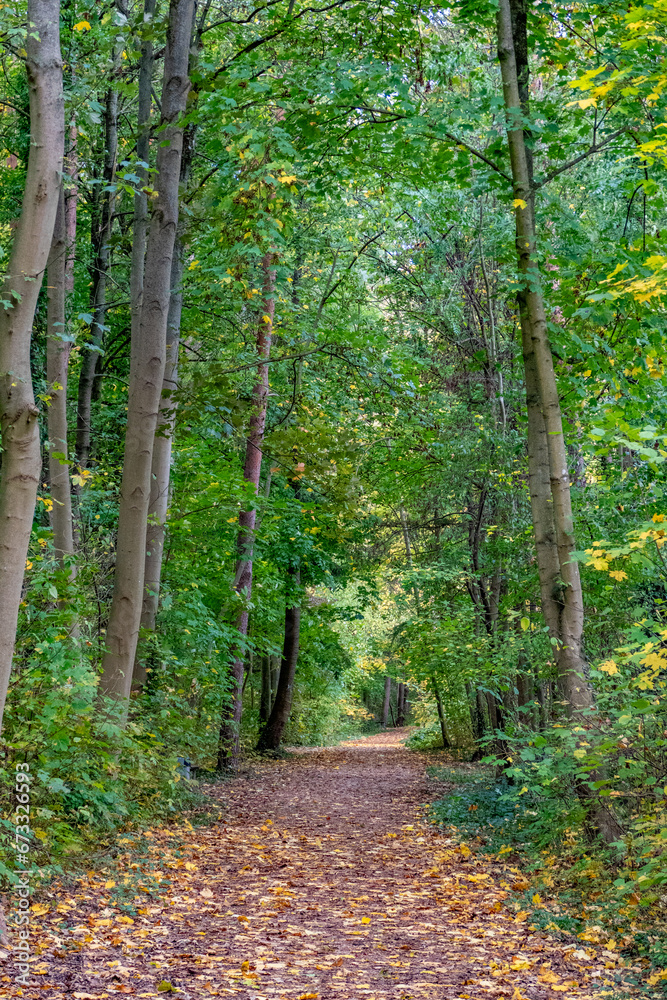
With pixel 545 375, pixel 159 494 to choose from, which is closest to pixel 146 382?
pixel 159 494

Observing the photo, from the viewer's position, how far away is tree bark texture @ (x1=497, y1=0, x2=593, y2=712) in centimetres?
682

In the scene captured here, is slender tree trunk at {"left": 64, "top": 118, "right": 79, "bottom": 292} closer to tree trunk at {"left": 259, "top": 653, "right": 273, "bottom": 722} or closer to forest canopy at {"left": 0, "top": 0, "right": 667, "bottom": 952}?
forest canopy at {"left": 0, "top": 0, "right": 667, "bottom": 952}

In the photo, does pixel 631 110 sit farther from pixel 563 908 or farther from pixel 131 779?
pixel 131 779

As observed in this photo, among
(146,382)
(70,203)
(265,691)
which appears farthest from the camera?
(265,691)

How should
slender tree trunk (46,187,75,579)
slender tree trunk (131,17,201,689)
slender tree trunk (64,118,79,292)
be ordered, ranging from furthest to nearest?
slender tree trunk (64,118,79,292), slender tree trunk (46,187,75,579), slender tree trunk (131,17,201,689)

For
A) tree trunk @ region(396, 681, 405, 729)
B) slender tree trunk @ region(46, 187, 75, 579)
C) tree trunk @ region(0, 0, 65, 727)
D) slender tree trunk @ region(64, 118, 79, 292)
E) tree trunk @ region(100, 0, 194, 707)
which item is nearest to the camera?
tree trunk @ region(0, 0, 65, 727)

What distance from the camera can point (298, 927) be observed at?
5.34 m

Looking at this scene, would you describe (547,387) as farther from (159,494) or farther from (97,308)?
(97,308)

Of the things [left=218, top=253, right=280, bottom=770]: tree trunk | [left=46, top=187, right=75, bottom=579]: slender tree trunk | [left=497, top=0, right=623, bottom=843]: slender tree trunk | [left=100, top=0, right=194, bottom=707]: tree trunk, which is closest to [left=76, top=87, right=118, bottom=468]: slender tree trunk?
[left=46, top=187, right=75, bottom=579]: slender tree trunk

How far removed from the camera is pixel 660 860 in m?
4.57

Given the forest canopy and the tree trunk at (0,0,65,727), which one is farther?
the forest canopy

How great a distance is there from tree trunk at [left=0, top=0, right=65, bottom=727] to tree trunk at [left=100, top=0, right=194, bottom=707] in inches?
101

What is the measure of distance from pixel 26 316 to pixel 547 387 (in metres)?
4.52

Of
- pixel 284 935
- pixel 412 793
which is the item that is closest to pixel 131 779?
pixel 284 935
